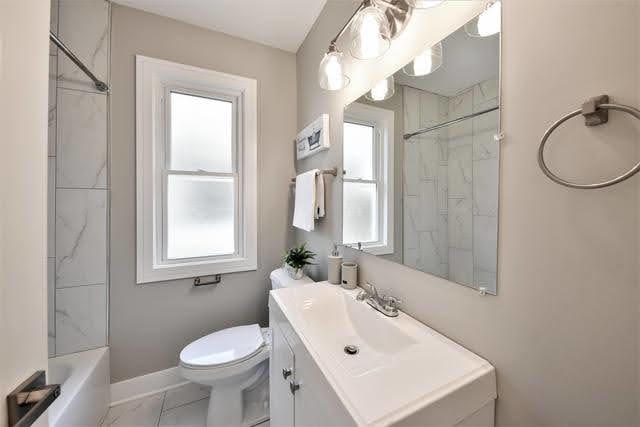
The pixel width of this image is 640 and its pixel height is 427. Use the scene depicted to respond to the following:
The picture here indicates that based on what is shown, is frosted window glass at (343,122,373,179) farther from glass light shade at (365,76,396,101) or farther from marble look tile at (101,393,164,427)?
marble look tile at (101,393,164,427)

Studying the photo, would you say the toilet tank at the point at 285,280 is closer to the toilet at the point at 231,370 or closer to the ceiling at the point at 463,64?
the toilet at the point at 231,370

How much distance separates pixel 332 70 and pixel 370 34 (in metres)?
0.25

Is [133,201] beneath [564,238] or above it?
above

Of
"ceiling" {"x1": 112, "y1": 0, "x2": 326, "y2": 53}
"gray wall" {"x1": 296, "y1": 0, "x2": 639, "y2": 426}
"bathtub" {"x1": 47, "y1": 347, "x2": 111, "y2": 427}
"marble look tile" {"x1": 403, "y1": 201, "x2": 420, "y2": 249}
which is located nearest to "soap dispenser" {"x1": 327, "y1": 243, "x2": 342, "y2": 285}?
"marble look tile" {"x1": 403, "y1": 201, "x2": 420, "y2": 249}

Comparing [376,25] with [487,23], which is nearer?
[487,23]

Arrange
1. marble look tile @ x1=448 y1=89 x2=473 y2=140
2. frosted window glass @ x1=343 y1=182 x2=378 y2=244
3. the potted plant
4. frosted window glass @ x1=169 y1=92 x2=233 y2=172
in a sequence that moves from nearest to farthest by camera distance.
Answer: marble look tile @ x1=448 y1=89 x2=473 y2=140 < frosted window glass @ x1=343 y1=182 x2=378 y2=244 < the potted plant < frosted window glass @ x1=169 y1=92 x2=233 y2=172

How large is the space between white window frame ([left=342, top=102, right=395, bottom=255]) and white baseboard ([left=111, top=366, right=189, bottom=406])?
169 centimetres

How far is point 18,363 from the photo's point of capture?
423 mm

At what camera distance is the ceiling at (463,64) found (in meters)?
0.67

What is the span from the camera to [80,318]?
1.48 metres

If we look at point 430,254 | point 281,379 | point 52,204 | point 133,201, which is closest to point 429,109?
point 430,254

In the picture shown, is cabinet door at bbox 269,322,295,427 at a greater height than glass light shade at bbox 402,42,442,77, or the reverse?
glass light shade at bbox 402,42,442,77

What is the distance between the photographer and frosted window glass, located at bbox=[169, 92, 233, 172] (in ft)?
5.81

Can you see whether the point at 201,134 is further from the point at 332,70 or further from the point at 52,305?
the point at 52,305
